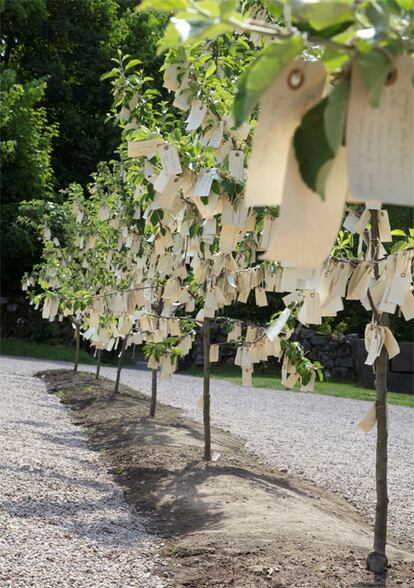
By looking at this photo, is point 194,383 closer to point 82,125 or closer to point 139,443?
point 139,443

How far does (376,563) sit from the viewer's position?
3.79 meters

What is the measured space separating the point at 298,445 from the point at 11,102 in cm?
1556

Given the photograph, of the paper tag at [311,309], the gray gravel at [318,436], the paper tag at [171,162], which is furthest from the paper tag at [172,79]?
the gray gravel at [318,436]

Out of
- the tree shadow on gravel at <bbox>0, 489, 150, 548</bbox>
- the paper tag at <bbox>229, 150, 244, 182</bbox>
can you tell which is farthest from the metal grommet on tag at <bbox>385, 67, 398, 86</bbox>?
the tree shadow on gravel at <bbox>0, 489, 150, 548</bbox>

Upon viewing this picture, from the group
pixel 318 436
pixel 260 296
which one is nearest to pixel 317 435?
pixel 318 436

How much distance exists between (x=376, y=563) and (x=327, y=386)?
1371cm

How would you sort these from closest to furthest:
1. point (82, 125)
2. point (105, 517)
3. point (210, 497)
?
point (105, 517), point (210, 497), point (82, 125)

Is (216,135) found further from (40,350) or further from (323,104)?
(40,350)

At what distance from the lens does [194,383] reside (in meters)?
16.1

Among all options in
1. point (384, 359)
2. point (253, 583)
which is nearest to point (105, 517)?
point (253, 583)

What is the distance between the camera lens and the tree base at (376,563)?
3.79m

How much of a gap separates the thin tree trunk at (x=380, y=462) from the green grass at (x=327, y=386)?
1076cm

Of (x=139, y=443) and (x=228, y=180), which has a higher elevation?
(x=228, y=180)

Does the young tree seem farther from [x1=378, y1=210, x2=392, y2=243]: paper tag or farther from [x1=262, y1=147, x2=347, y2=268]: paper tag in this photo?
[x1=378, y1=210, x2=392, y2=243]: paper tag
